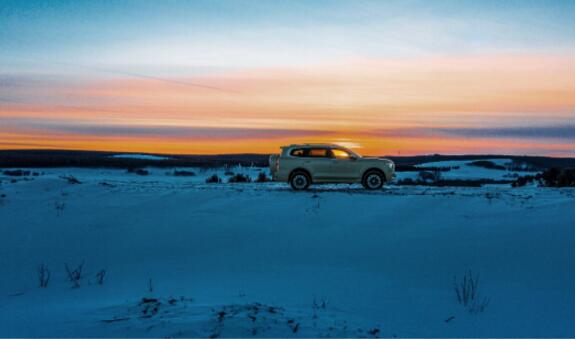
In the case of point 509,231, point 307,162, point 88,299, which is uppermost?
point 307,162

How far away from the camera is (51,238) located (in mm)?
12102

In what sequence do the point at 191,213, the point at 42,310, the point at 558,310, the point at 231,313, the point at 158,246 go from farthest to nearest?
the point at 191,213
the point at 158,246
the point at 558,310
the point at 42,310
the point at 231,313

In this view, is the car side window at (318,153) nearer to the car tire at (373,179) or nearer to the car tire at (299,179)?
the car tire at (299,179)

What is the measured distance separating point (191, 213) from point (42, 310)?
6738 mm

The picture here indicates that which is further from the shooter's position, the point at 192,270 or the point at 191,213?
the point at 191,213

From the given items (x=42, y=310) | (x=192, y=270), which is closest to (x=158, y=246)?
(x=192, y=270)

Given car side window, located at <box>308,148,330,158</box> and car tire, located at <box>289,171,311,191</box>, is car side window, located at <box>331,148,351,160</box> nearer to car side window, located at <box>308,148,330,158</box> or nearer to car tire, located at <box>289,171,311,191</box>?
car side window, located at <box>308,148,330,158</box>

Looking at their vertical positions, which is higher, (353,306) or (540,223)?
(540,223)

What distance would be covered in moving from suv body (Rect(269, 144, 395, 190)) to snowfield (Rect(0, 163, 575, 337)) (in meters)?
1.92

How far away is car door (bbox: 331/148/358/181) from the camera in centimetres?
1858

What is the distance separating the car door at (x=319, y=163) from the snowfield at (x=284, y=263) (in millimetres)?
1985

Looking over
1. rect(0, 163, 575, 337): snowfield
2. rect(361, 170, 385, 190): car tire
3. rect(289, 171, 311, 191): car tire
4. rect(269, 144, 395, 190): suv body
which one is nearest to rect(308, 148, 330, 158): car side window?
rect(269, 144, 395, 190): suv body

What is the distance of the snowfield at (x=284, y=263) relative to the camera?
6930mm

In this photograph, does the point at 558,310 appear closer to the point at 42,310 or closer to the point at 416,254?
the point at 416,254
